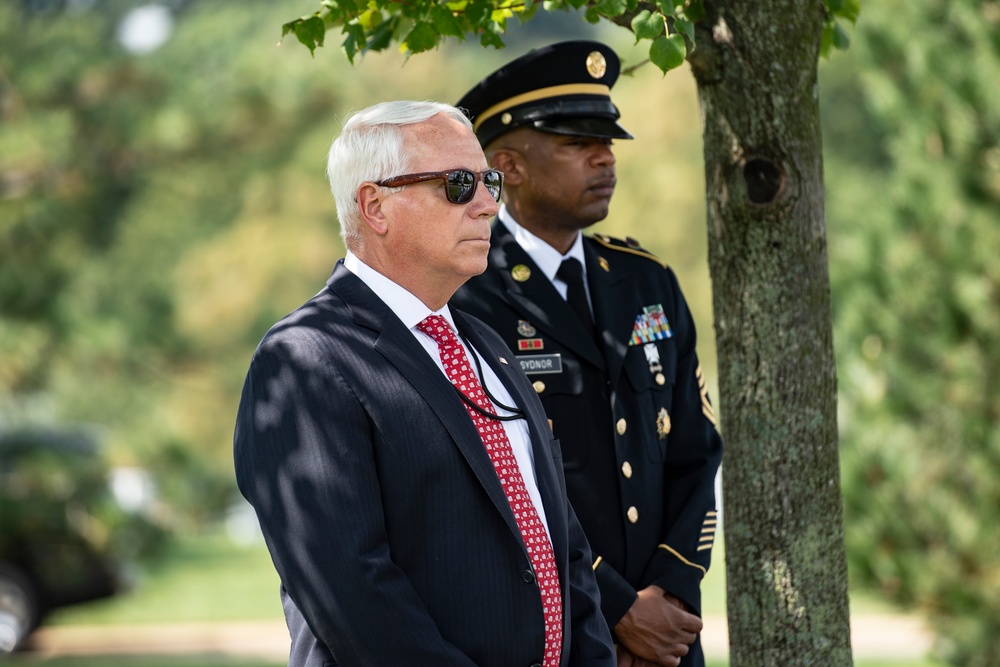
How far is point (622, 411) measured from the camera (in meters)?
3.37

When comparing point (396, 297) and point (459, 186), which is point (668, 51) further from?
point (396, 297)

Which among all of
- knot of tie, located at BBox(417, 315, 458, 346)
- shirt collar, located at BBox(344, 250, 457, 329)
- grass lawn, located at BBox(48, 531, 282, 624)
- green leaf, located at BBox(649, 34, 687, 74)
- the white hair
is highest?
green leaf, located at BBox(649, 34, 687, 74)

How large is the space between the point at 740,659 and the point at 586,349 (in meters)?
0.86

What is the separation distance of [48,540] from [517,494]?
390 inches

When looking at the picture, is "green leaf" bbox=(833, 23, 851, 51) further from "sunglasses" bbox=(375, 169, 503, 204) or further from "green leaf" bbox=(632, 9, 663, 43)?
"sunglasses" bbox=(375, 169, 503, 204)

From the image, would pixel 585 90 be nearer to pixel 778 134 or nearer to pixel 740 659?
pixel 778 134

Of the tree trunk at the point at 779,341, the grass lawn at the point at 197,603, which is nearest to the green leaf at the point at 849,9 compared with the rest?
the tree trunk at the point at 779,341

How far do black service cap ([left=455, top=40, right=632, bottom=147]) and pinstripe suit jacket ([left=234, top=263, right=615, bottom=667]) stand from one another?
115 cm

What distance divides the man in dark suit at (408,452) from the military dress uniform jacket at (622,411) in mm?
520

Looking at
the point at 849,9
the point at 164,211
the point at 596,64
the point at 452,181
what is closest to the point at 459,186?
the point at 452,181

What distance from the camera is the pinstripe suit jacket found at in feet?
7.62

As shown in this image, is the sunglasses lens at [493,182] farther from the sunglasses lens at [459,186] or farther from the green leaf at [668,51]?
the green leaf at [668,51]

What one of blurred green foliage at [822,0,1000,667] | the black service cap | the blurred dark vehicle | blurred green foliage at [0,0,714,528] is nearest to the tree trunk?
the black service cap

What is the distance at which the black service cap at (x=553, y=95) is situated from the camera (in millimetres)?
3545
